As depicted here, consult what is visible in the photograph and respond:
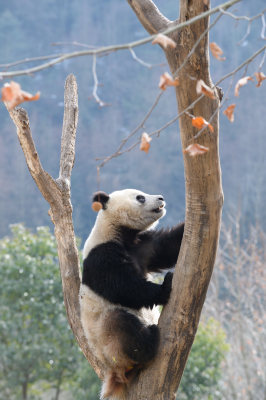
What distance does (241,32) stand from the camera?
23.7 m

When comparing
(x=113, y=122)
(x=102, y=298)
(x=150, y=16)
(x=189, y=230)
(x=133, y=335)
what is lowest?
(x=133, y=335)

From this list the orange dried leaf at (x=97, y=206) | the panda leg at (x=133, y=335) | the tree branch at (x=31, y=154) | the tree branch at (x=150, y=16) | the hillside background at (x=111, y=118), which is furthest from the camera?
the hillside background at (x=111, y=118)

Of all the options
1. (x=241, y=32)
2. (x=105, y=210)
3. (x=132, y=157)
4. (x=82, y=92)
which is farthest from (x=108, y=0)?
(x=105, y=210)

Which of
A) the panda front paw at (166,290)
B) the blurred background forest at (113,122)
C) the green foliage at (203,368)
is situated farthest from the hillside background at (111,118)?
the panda front paw at (166,290)

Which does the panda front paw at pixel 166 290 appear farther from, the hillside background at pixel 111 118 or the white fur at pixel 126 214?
the hillside background at pixel 111 118

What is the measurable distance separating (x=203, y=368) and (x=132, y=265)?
4.79 m

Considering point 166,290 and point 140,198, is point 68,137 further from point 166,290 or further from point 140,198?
point 166,290

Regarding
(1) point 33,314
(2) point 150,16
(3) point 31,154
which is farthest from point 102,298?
(1) point 33,314

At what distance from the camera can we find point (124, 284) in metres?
3.49

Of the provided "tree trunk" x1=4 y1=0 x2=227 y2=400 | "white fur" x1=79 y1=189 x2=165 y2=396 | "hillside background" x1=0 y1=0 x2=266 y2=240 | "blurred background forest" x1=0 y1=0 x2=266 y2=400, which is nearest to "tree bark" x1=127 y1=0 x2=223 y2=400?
"tree trunk" x1=4 y1=0 x2=227 y2=400

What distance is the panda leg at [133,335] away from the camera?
3184 mm

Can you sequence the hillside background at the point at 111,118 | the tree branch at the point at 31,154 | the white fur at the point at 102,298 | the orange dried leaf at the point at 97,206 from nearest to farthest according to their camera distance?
the orange dried leaf at the point at 97,206, the white fur at the point at 102,298, the tree branch at the point at 31,154, the hillside background at the point at 111,118

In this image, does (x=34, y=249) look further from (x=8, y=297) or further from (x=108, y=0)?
(x=108, y=0)

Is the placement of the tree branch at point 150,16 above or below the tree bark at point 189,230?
above
